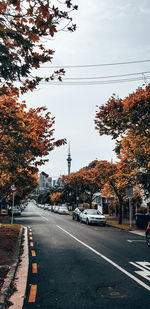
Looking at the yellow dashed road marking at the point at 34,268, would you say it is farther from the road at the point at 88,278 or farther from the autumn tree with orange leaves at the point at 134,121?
the autumn tree with orange leaves at the point at 134,121

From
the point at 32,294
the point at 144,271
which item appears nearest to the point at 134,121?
the point at 144,271

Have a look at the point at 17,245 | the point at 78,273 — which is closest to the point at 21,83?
the point at 78,273

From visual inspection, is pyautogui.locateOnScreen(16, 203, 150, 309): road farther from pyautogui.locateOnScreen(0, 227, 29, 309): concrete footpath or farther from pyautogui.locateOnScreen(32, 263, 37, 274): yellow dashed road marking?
pyautogui.locateOnScreen(0, 227, 29, 309): concrete footpath

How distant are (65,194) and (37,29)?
167 ft

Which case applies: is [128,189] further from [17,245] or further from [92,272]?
[92,272]

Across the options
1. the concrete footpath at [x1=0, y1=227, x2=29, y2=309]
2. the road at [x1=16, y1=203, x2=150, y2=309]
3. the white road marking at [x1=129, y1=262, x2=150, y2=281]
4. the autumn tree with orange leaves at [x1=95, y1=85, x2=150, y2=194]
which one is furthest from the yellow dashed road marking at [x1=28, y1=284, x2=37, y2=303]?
the autumn tree with orange leaves at [x1=95, y1=85, x2=150, y2=194]

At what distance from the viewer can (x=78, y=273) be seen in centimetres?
707

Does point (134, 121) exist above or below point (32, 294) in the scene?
above

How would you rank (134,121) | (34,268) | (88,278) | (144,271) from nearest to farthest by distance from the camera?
(88,278) < (144,271) < (34,268) < (134,121)

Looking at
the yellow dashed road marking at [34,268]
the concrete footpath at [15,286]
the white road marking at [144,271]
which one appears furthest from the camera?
the yellow dashed road marking at [34,268]

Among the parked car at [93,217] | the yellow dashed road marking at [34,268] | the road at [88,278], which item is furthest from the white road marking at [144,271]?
the parked car at [93,217]

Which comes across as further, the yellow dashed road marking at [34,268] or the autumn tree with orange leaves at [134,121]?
the autumn tree with orange leaves at [134,121]

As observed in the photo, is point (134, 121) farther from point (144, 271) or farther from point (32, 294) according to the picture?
point (32, 294)

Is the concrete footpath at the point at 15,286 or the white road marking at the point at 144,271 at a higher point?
the concrete footpath at the point at 15,286
